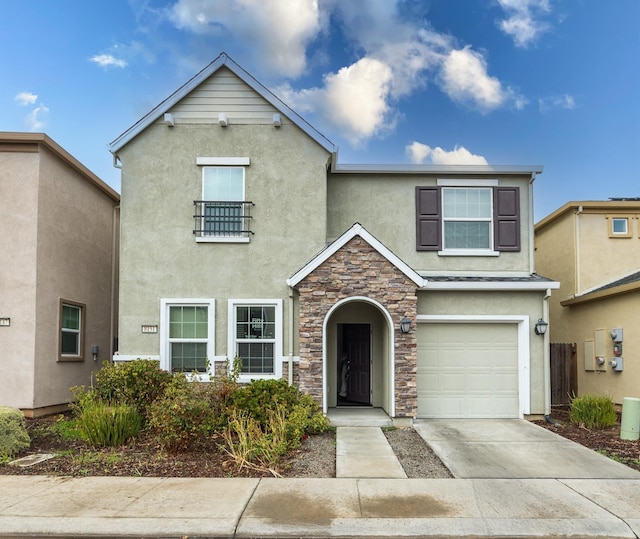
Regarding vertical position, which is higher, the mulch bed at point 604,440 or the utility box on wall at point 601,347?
the utility box on wall at point 601,347

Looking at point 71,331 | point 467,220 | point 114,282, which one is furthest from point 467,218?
point 114,282

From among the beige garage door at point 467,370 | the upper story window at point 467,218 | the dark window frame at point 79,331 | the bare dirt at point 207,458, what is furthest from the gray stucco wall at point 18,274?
the upper story window at point 467,218

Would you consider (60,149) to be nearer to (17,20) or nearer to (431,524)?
(17,20)

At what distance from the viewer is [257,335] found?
13016 mm

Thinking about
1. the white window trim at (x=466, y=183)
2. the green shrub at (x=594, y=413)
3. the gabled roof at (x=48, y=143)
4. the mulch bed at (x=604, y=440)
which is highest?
the gabled roof at (x=48, y=143)

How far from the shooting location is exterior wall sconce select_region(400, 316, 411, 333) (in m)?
11.9

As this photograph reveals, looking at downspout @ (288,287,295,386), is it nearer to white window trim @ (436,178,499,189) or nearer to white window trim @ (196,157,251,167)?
white window trim @ (196,157,251,167)

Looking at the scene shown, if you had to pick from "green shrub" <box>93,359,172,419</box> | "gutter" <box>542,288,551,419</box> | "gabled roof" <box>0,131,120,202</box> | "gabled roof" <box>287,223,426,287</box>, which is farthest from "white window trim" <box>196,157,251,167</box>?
"gutter" <box>542,288,551,419</box>

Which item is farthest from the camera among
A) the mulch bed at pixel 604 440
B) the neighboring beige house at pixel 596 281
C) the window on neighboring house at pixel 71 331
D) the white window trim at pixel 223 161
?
the neighboring beige house at pixel 596 281

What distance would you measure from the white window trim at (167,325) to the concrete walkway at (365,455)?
347 centimetres

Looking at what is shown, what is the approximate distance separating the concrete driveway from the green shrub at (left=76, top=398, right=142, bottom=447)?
5.35 metres

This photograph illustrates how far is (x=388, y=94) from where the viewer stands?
20438 mm

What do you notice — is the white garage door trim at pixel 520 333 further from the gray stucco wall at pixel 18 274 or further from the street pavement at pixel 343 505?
the gray stucco wall at pixel 18 274

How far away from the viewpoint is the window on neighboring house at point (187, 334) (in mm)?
12945
